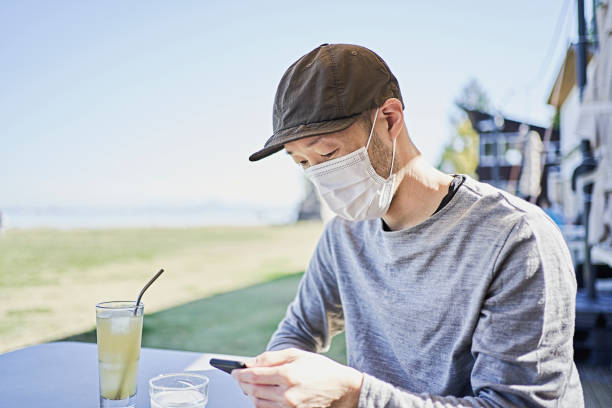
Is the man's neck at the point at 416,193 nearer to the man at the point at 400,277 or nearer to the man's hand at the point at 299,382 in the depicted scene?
the man at the point at 400,277

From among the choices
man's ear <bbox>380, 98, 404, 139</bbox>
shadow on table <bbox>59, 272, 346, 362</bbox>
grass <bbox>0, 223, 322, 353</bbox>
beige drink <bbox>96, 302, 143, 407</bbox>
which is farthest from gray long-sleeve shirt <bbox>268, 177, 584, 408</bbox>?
grass <bbox>0, 223, 322, 353</bbox>

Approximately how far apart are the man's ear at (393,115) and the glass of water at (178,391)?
0.65m

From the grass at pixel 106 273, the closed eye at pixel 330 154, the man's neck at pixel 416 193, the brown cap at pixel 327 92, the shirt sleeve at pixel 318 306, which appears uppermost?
the brown cap at pixel 327 92

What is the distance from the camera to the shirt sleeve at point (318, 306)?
1261mm

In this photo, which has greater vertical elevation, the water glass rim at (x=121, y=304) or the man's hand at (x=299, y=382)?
the water glass rim at (x=121, y=304)

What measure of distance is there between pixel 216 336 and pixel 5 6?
2308 centimetres

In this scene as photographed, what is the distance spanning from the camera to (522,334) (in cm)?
79

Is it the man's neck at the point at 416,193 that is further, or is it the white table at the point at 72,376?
the man's neck at the point at 416,193

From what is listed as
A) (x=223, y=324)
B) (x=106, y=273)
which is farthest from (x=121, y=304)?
(x=106, y=273)

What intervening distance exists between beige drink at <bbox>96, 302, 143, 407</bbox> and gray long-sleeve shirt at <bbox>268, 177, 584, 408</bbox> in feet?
1.23

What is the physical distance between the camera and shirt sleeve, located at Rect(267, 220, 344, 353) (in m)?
1.26

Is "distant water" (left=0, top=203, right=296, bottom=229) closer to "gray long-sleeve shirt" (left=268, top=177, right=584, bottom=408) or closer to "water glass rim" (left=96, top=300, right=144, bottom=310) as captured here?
"gray long-sleeve shirt" (left=268, top=177, right=584, bottom=408)

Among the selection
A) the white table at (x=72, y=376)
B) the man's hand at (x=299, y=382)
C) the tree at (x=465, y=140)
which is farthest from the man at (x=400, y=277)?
the tree at (x=465, y=140)

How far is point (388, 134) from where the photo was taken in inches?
42.9
